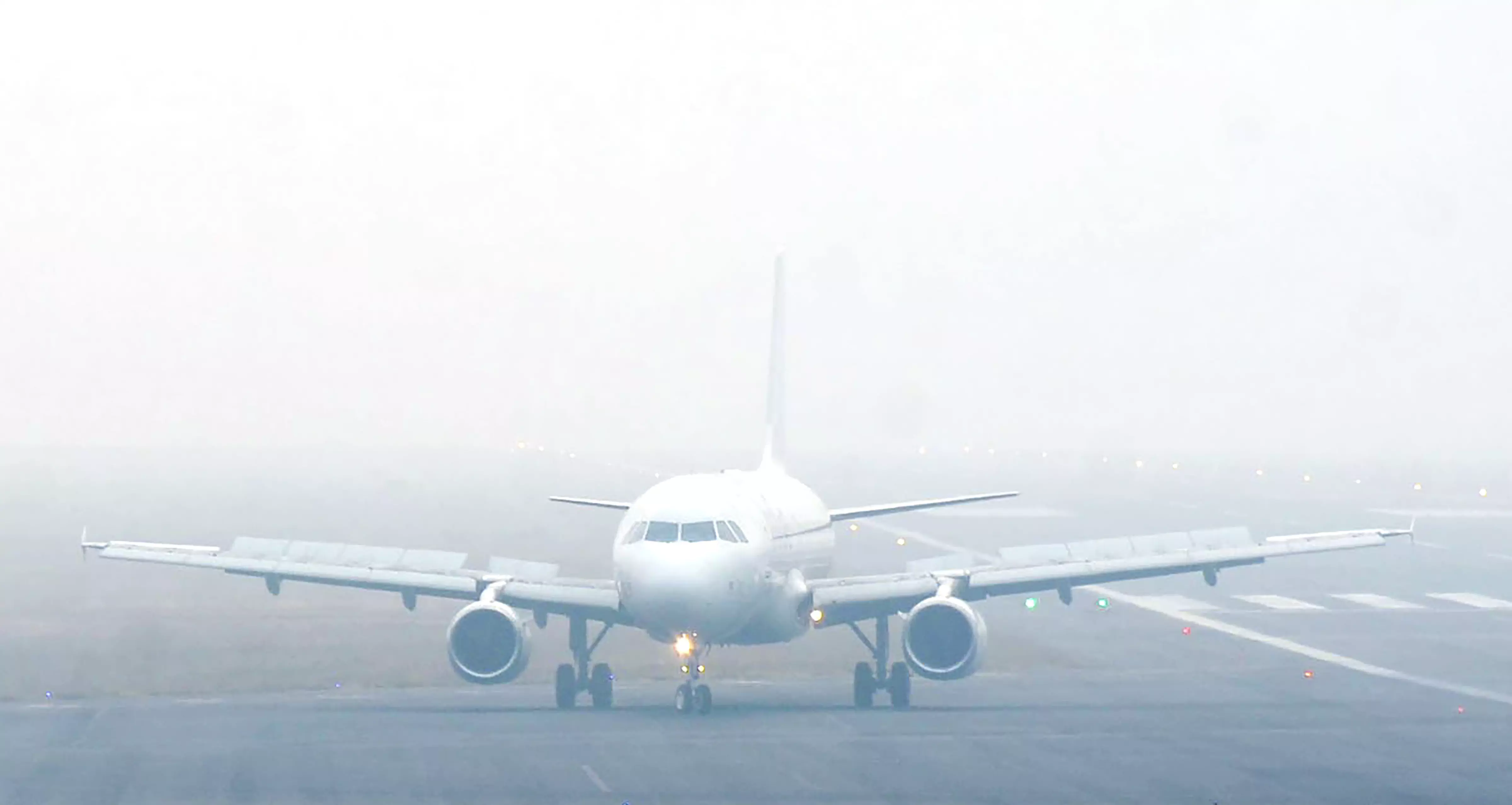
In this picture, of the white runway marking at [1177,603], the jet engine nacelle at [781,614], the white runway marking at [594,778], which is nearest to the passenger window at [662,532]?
the jet engine nacelle at [781,614]

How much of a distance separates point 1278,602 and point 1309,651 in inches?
520

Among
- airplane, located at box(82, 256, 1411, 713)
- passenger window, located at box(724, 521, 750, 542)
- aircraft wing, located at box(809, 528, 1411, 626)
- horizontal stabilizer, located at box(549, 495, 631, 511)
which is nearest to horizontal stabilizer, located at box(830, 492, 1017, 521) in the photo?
airplane, located at box(82, 256, 1411, 713)

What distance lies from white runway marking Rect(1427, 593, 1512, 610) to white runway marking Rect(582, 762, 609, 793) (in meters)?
35.3

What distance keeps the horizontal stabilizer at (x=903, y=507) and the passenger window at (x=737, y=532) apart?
4709 millimetres

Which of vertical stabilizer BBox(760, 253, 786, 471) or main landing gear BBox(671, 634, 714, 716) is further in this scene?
vertical stabilizer BBox(760, 253, 786, 471)

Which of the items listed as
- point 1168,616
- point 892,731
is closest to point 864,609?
point 892,731

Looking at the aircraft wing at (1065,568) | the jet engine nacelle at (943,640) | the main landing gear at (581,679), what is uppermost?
the aircraft wing at (1065,568)

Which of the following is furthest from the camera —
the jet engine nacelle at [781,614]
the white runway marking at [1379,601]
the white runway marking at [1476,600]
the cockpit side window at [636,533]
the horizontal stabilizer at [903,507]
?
the white runway marking at [1476,600]

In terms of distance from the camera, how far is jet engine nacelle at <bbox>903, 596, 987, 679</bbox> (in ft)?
108

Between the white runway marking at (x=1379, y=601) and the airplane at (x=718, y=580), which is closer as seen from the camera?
the airplane at (x=718, y=580)

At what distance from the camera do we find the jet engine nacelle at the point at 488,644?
3325 centimetres

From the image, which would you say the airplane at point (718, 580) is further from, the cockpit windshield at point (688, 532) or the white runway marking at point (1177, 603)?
the white runway marking at point (1177, 603)

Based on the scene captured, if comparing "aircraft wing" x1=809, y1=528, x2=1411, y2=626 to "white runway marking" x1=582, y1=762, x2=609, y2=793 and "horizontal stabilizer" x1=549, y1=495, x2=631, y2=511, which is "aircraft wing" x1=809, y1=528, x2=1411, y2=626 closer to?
"horizontal stabilizer" x1=549, y1=495, x2=631, y2=511

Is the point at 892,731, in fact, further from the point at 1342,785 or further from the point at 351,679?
the point at 351,679
